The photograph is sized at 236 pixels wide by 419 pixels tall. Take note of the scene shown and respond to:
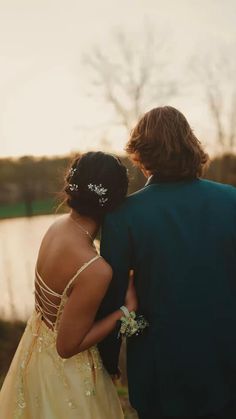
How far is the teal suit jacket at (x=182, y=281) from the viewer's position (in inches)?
73.5

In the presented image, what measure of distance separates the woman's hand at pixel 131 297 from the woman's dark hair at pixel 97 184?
0.32 meters

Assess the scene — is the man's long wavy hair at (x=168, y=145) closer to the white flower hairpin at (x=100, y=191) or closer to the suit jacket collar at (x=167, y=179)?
the suit jacket collar at (x=167, y=179)

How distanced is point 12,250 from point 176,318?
1140 cm

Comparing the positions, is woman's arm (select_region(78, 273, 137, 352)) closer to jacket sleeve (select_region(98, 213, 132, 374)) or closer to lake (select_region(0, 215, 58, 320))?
jacket sleeve (select_region(98, 213, 132, 374))

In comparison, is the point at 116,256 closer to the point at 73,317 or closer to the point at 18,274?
the point at 73,317

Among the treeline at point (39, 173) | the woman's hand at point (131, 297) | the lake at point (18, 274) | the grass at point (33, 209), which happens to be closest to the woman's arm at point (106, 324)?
the woman's hand at point (131, 297)

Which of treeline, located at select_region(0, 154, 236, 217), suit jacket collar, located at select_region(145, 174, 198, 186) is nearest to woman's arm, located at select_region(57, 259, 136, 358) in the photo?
suit jacket collar, located at select_region(145, 174, 198, 186)

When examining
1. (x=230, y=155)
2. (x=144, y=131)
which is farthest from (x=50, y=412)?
(x=230, y=155)

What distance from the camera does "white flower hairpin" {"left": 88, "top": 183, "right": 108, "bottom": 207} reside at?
6.26 ft

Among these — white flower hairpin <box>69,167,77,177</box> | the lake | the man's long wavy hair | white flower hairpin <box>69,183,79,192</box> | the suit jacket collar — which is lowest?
the lake

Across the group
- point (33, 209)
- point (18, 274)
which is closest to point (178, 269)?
point (18, 274)

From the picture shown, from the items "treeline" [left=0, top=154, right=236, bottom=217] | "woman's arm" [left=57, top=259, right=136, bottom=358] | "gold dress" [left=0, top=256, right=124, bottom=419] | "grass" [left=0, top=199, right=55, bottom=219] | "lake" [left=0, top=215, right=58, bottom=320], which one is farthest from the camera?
"grass" [left=0, top=199, right=55, bottom=219]

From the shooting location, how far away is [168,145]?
6.33ft

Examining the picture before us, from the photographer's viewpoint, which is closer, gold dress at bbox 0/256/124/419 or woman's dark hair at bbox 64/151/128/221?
woman's dark hair at bbox 64/151/128/221
